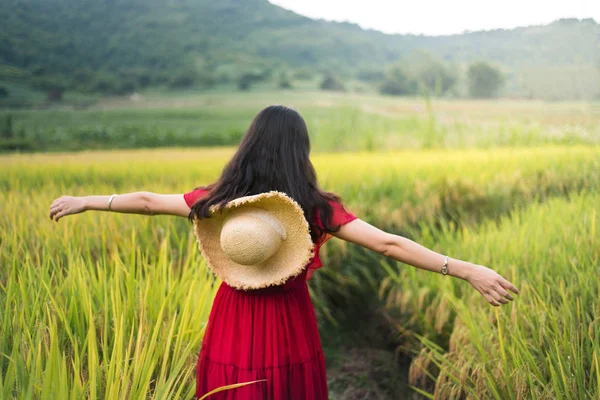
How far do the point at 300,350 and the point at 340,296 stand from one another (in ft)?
7.45

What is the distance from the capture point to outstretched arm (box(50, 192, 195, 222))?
5.53ft

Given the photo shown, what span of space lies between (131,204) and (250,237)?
1.58 feet

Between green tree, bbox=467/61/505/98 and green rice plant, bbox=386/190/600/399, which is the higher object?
green tree, bbox=467/61/505/98

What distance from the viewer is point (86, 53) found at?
5469 mm

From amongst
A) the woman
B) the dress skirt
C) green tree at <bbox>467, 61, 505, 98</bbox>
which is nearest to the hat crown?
the woman

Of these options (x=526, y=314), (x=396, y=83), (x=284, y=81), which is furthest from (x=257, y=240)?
(x=396, y=83)

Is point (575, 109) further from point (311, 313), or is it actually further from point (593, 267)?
point (311, 313)

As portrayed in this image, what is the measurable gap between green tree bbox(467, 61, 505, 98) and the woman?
755cm

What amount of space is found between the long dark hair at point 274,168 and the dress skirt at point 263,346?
0.88ft

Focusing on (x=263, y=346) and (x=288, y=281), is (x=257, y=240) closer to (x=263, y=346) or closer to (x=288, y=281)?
(x=288, y=281)

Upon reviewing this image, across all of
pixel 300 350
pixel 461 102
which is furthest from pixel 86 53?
pixel 461 102

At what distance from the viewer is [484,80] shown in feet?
29.1

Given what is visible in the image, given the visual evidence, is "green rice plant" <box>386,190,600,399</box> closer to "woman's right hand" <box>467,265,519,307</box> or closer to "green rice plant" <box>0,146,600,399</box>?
"green rice plant" <box>0,146,600,399</box>

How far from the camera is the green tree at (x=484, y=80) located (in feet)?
28.0
